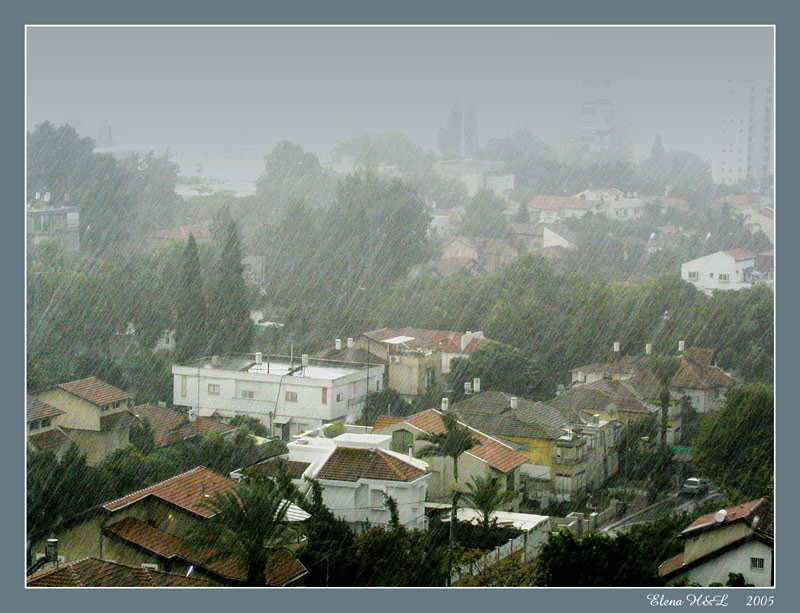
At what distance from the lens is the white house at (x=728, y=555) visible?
16.2 feet

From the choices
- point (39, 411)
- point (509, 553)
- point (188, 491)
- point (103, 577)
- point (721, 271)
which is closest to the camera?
point (103, 577)

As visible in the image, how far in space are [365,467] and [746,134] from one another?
17355mm

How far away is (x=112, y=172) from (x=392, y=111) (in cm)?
499

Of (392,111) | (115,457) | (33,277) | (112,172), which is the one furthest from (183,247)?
(115,457)

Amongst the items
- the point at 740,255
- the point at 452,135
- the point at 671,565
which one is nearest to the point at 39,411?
the point at 671,565

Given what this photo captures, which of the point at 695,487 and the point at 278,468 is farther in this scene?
the point at 695,487

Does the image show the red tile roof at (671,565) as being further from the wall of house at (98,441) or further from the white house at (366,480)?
the wall of house at (98,441)

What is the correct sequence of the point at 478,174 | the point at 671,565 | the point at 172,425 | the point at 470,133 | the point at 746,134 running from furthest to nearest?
the point at 478,174 → the point at 470,133 → the point at 746,134 → the point at 172,425 → the point at 671,565

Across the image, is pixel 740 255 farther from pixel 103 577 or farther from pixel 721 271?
pixel 103 577

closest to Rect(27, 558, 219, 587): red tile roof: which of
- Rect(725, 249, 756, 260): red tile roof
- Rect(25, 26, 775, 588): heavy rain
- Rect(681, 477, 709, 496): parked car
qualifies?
Rect(25, 26, 775, 588): heavy rain

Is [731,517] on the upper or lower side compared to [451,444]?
lower

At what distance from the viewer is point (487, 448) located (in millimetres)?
7184

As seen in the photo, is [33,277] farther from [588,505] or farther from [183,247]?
[588,505]

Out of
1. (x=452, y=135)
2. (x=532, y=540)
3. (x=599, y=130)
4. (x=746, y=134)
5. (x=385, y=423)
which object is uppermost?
(x=599, y=130)
